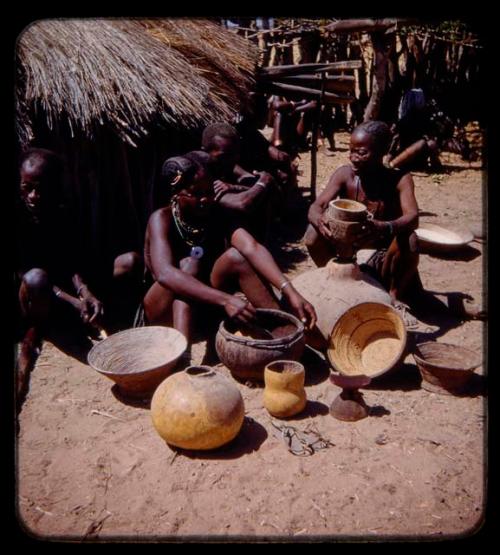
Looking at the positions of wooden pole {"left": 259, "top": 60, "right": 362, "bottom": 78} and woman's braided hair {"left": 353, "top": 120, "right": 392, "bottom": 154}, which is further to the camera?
wooden pole {"left": 259, "top": 60, "right": 362, "bottom": 78}

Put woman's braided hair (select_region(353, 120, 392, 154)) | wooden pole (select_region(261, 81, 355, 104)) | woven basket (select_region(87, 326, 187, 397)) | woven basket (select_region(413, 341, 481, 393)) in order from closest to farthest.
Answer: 1. woven basket (select_region(87, 326, 187, 397))
2. woven basket (select_region(413, 341, 481, 393))
3. woman's braided hair (select_region(353, 120, 392, 154))
4. wooden pole (select_region(261, 81, 355, 104))

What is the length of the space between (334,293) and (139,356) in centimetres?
137

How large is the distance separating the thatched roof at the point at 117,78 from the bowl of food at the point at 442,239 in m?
2.60

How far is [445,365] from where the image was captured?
11.0ft

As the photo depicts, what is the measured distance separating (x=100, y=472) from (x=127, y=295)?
166 centimetres

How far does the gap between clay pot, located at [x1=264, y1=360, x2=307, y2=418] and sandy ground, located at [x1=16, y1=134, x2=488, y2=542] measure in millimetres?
90

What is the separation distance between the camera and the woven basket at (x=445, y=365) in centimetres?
323

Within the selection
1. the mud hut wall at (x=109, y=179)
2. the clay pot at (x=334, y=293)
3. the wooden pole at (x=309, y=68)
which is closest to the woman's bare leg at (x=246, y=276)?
the clay pot at (x=334, y=293)

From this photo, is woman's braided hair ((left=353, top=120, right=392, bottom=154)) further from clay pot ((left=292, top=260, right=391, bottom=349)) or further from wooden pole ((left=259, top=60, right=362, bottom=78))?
wooden pole ((left=259, top=60, right=362, bottom=78))

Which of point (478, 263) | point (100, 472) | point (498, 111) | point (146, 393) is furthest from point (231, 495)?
point (478, 263)

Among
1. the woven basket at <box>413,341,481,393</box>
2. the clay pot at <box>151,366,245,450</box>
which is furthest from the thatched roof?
the woven basket at <box>413,341,481,393</box>

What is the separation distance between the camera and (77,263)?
3910 mm

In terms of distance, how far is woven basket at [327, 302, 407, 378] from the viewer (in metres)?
3.45

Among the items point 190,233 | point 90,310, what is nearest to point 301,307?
point 190,233
